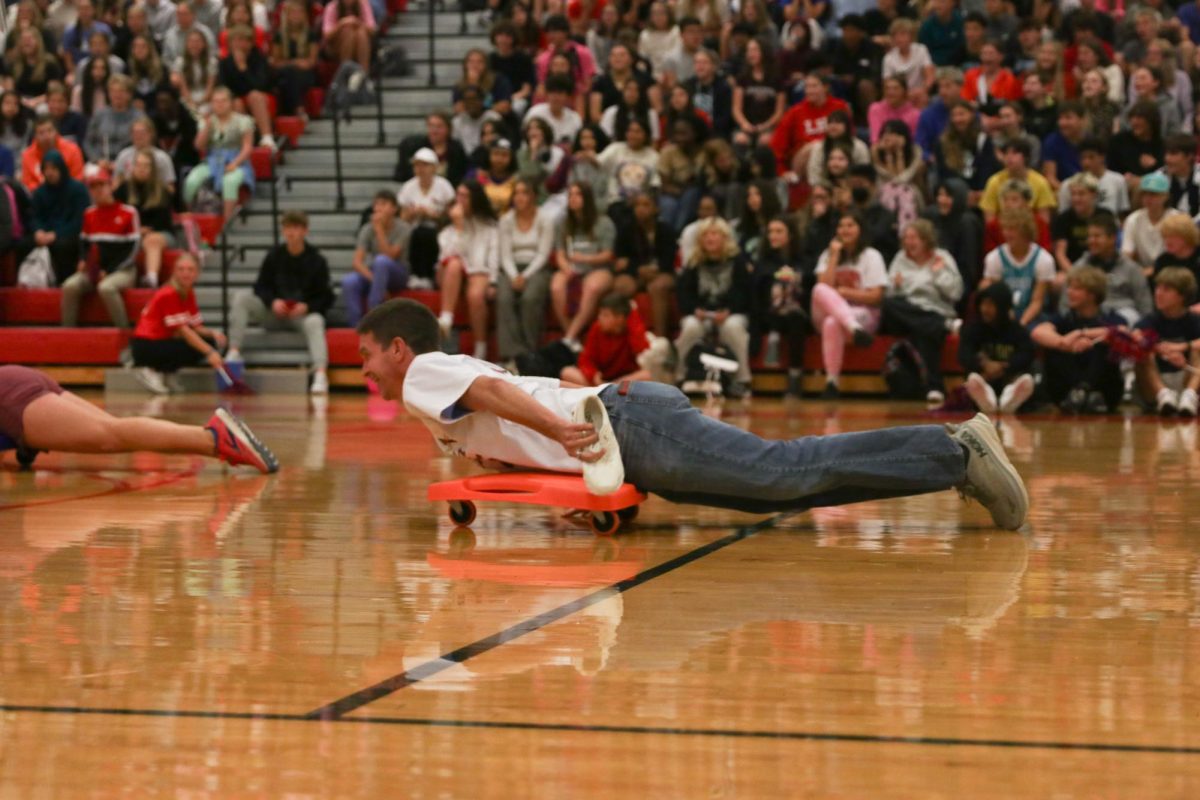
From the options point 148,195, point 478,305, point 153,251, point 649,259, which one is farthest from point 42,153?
point 649,259

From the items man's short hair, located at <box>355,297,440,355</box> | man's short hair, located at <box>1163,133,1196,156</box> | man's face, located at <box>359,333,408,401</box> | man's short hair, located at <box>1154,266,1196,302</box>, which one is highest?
man's short hair, located at <box>1163,133,1196,156</box>

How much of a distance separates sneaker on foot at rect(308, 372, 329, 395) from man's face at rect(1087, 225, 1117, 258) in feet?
19.5

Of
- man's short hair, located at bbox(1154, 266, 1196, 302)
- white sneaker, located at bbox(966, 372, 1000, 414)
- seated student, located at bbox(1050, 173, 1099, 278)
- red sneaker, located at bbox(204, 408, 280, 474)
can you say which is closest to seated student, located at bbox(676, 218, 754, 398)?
white sneaker, located at bbox(966, 372, 1000, 414)

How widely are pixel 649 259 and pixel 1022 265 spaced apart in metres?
2.97

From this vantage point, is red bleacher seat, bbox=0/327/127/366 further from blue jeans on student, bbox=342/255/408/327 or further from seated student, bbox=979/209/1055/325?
seated student, bbox=979/209/1055/325

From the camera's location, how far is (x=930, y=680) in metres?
3.27

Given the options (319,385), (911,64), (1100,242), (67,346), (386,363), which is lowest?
(319,385)

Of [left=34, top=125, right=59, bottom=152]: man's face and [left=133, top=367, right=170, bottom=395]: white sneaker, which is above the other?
[left=34, top=125, right=59, bottom=152]: man's face

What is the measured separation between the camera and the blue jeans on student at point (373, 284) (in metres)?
14.7

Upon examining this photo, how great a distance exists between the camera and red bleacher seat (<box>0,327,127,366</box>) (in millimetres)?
14938

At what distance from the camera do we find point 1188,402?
1120 centimetres

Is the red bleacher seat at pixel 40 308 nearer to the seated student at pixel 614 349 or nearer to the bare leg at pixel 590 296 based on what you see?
the bare leg at pixel 590 296

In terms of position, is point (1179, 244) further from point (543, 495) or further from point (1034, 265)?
point (543, 495)

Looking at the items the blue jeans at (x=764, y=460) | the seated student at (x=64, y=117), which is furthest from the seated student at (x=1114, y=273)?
the seated student at (x=64, y=117)
